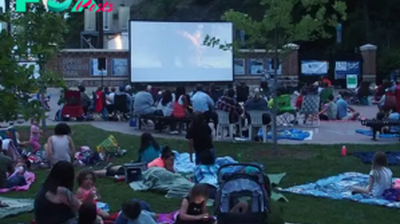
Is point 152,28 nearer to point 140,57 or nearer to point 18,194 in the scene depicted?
point 140,57

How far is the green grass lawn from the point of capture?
32.5 feet

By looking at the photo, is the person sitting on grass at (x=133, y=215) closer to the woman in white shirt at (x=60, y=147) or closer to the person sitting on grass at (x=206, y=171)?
the person sitting on grass at (x=206, y=171)

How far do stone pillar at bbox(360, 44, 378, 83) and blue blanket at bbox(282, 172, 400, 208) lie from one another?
32.4m

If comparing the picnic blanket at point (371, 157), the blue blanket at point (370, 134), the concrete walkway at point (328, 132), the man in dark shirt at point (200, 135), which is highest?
the man in dark shirt at point (200, 135)

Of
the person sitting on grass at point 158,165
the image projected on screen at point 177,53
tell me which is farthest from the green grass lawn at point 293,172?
the image projected on screen at point 177,53

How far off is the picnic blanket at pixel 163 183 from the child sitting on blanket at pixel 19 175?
1.99 metres

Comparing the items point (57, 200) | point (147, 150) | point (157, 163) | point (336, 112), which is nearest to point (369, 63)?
point (336, 112)

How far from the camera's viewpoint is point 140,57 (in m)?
36.6

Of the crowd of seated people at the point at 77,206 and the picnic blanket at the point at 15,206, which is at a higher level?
the crowd of seated people at the point at 77,206

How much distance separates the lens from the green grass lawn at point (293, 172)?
9898 mm

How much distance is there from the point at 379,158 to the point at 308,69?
32.0 metres

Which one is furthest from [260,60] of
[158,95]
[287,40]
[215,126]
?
[287,40]

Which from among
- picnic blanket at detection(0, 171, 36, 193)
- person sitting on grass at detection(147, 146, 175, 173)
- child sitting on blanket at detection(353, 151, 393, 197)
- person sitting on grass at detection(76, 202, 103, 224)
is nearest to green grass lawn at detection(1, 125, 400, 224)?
picnic blanket at detection(0, 171, 36, 193)

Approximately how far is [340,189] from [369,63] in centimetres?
3395
